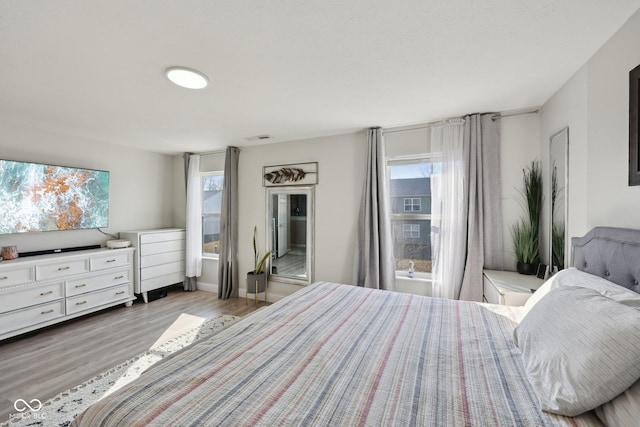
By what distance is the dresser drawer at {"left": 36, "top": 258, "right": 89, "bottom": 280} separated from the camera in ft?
9.53

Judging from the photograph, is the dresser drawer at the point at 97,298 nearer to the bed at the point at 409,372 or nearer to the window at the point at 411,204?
the bed at the point at 409,372

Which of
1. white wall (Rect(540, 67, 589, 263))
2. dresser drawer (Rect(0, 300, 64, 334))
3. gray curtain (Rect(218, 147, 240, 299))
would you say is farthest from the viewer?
gray curtain (Rect(218, 147, 240, 299))

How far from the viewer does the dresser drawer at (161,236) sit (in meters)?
3.94

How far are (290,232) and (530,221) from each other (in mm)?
2909

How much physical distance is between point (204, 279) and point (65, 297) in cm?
181

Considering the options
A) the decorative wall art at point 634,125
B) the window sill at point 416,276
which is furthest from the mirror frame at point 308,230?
the decorative wall art at point 634,125

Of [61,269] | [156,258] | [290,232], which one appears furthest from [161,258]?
[290,232]

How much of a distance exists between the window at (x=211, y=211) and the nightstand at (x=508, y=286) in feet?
12.9

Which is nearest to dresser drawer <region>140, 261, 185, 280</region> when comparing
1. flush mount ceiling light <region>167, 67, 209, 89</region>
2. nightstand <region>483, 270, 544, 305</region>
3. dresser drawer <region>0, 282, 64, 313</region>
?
dresser drawer <region>0, 282, 64, 313</region>

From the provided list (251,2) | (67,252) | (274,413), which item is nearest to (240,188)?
(67,252)

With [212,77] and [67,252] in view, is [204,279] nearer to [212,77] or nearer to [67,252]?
[67,252]

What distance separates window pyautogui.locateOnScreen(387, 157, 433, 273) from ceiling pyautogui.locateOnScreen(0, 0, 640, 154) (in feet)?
2.13

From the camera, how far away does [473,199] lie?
274 cm

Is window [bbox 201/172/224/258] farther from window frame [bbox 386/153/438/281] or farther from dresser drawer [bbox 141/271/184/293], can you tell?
window frame [bbox 386/153/438/281]
